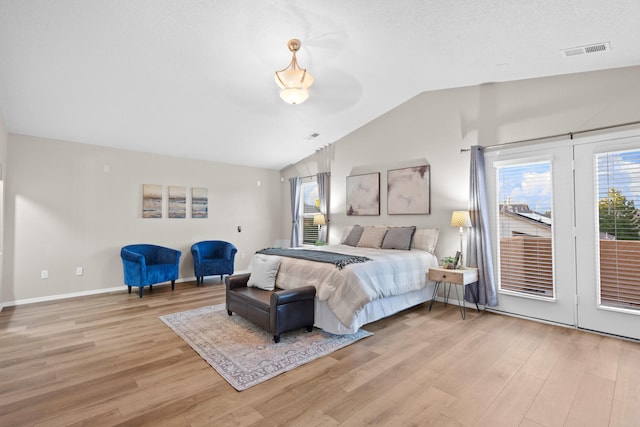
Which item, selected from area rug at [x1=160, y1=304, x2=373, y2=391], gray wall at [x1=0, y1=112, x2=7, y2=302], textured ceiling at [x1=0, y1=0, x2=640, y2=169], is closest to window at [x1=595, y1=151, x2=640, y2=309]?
textured ceiling at [x1=0, y1=0, x2=640, y2=169]

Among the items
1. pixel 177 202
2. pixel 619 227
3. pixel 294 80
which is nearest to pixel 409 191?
pixel 619 227

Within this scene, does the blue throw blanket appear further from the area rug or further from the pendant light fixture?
the pendant light fixture

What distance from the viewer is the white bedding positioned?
3078 mm

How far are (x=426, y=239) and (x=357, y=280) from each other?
74.5 inches

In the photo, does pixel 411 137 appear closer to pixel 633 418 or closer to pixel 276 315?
pixel 276 315

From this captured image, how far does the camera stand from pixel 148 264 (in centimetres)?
544

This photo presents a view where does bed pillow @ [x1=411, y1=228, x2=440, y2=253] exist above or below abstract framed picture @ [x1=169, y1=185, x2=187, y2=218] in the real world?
below

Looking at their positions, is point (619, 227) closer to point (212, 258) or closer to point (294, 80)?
point (294, 80)

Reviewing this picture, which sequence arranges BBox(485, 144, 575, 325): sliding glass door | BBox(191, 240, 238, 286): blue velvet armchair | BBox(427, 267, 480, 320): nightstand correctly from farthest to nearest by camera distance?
BBox(191, 240, 238, 286): blue velvet armchair
BBox(427, 267, 480, 320): nightstand
BBox(485, 144, 575, 325): sliding glass door

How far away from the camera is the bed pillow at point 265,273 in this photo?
144 inches

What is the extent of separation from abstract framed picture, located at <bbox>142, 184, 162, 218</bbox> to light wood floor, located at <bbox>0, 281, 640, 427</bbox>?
2430mm

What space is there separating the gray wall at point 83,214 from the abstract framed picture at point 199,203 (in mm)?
107

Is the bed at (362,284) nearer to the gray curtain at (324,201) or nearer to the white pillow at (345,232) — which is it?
the white pillow at (345,232)

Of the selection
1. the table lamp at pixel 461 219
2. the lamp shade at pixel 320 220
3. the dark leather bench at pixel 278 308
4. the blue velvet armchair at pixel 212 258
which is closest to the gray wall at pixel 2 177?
the blue velvet armchair at pixel 212 258
